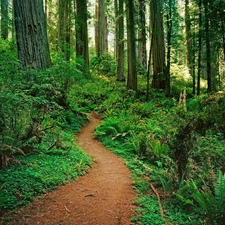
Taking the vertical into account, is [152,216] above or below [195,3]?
below

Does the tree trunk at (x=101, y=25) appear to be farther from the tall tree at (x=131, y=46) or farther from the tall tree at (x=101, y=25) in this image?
the tall tree at (x=131, y=46)

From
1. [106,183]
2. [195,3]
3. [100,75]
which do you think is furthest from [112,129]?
[100,75]

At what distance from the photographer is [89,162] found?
579cm

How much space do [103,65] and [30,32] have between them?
13.9 metres

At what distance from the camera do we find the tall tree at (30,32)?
7.81 m

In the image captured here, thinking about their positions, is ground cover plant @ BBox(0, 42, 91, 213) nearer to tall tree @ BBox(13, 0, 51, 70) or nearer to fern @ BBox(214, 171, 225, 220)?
tall tree @ BBox(13, 0, 51, 70)

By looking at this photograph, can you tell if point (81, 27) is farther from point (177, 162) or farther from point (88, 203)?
point (88, 203)

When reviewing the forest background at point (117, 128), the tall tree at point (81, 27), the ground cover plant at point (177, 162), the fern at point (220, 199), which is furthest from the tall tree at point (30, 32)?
the tall tree at point (81, 27)

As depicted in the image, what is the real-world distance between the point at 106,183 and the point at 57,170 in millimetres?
995

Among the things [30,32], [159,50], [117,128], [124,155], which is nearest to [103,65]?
[159,50]

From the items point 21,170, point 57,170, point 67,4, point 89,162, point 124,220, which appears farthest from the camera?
point 67,4

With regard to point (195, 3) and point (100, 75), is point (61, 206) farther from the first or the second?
point (100, 75)

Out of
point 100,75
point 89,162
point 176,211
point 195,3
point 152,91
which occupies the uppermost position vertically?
point 195,3

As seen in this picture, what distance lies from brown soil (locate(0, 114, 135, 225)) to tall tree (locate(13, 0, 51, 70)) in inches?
170
